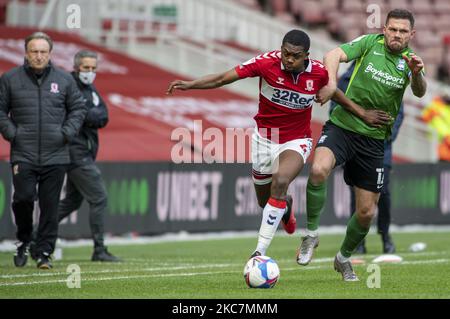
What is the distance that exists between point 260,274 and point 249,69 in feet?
6.28

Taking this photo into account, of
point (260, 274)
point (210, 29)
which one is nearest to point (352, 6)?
point (210, 29)

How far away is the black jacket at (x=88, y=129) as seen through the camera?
13875 millimetres

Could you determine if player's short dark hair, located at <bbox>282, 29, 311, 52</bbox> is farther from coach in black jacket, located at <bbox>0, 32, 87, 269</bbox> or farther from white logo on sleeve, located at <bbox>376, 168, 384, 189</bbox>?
coach in black jacket, located at <bbox>0, 32, 87, 269</bbox>

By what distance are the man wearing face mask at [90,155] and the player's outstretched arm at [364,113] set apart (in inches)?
156

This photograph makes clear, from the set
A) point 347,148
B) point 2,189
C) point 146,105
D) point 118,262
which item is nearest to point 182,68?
point 146,105

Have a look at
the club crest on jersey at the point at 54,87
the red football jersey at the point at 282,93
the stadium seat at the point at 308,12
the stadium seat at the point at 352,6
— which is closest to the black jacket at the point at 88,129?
the club crest on jersey at the point at 54,87

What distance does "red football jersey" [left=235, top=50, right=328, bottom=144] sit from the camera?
35.6 feet

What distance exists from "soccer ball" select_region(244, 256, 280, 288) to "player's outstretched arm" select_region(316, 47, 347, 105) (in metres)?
1.58

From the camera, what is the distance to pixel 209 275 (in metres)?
11.7

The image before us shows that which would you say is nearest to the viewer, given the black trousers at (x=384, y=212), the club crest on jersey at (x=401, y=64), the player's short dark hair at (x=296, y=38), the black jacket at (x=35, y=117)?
the player's short dark hair at (x=296, y=38)

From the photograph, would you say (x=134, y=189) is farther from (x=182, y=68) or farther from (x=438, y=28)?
(x=438, y=28)

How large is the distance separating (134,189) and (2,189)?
257cm

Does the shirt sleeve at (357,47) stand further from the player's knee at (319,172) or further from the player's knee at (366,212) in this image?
the player's knee at (366,212)

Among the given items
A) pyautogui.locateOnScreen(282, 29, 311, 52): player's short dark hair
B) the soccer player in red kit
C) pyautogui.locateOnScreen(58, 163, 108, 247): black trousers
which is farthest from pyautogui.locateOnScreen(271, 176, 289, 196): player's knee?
pyautogui.locateOnScreen(58, 163, 108, 247): black trousers
